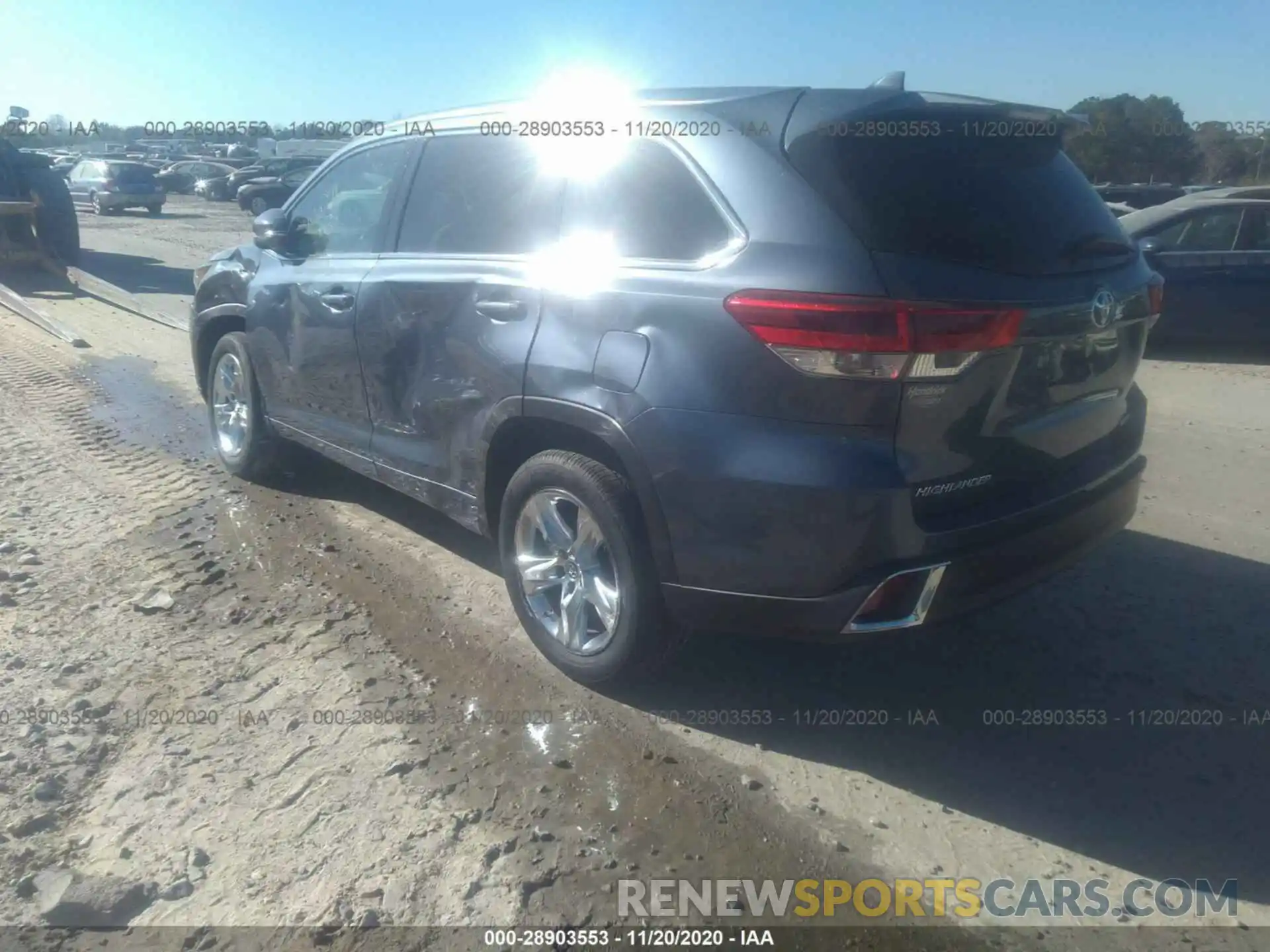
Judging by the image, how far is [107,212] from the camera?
28.9 meters

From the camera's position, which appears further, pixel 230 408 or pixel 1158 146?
pixel 1158 146

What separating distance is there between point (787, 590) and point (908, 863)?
0.79 meters

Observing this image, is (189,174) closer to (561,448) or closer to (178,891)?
(561,448)

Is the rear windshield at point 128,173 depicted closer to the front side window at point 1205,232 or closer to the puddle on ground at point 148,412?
the puddle on ground at point 148,412

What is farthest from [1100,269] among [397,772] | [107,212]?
[107,212]

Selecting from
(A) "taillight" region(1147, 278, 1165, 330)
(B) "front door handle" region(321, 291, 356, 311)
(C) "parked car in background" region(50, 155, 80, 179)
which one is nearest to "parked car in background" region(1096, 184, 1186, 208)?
(A) "taillight" region(1147, 278, 1165, 330)

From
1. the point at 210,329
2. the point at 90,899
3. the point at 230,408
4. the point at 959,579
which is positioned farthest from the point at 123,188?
the point at 959,579

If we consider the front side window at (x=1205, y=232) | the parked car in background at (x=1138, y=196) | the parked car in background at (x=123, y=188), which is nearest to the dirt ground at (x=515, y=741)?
the front side window at (x=1205, y=232)

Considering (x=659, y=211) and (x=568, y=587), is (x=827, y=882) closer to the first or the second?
(x=568, y=587)

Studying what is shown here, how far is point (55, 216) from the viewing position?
45.5 ft

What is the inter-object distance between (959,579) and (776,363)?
0.81 metres

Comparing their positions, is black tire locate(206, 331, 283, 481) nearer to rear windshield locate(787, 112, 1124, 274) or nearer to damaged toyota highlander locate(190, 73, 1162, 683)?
damaged toyota highlander locate(190, 73, 1162, 683)

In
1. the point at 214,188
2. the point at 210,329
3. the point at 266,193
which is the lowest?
the point at 214,188

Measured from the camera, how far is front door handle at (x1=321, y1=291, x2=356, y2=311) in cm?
448
